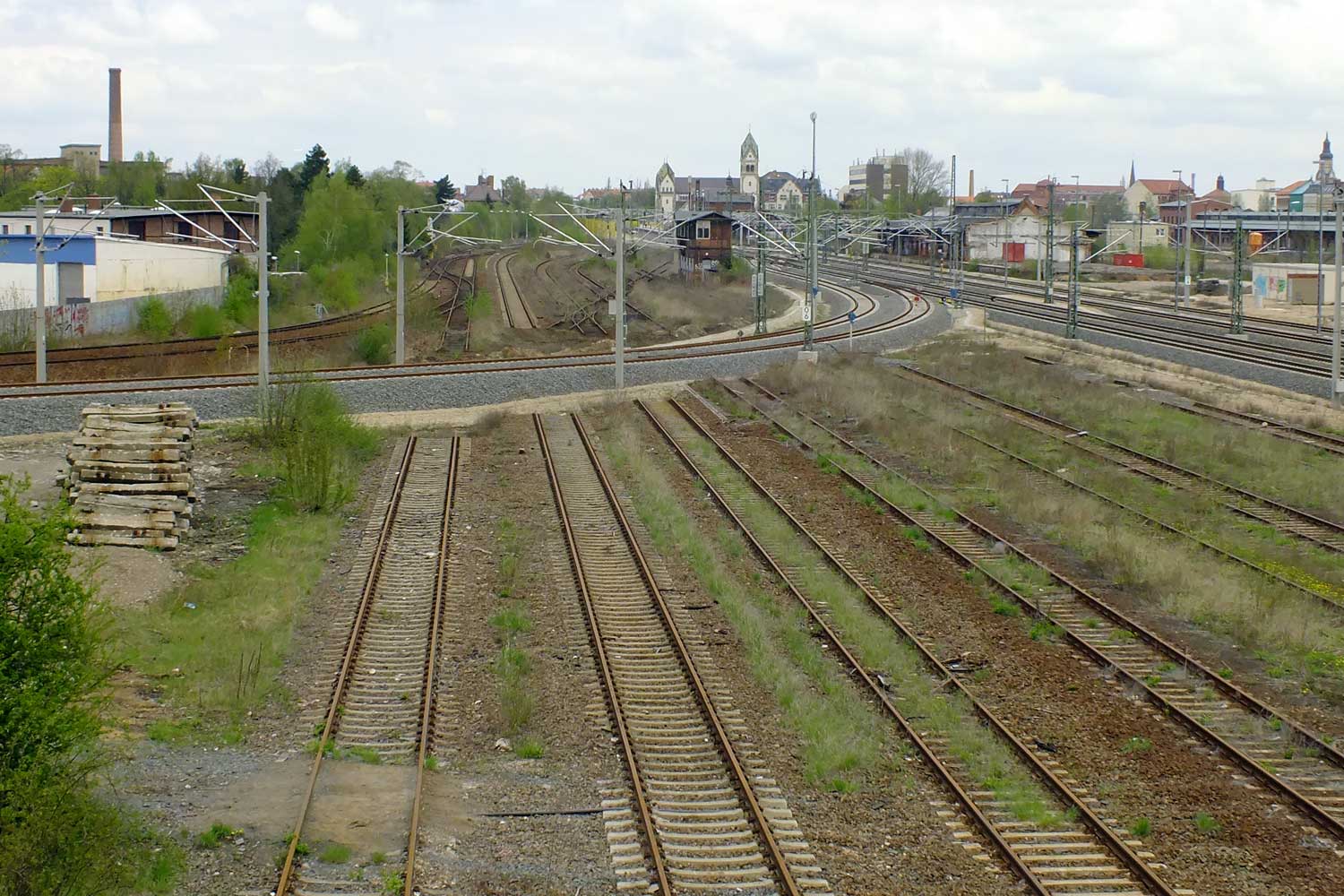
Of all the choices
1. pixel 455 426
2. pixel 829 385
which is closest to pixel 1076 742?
pixel 455 426

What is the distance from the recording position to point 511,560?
19.0m

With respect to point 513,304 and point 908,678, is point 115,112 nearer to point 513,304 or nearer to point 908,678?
point 513,304

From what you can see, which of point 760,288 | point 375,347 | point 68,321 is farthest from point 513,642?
point 68,321

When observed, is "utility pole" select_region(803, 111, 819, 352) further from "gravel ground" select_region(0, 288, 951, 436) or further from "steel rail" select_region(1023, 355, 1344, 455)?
"steel rail" select_region(1023, 355, 1344, 455)

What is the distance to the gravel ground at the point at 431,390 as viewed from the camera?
28.8m

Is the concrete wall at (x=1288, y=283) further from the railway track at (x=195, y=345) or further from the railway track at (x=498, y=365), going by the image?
the railway track at (x=195, y=345)

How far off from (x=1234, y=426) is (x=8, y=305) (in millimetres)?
44364

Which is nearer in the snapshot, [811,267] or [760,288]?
[811,267]

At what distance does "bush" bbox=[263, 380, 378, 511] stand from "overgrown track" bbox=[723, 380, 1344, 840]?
31.7ft

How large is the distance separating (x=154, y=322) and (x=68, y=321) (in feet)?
10.5

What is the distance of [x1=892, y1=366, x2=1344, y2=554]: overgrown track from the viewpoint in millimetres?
21406

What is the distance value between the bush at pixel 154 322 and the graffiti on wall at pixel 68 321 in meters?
2.26

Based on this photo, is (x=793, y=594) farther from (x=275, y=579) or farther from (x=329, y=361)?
(x=329, y=361)

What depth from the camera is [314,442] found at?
23500 millimetres
